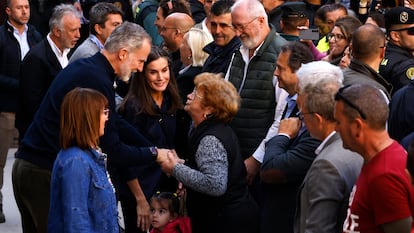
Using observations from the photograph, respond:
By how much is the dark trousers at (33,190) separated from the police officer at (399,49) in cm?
277

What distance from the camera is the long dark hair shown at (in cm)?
707

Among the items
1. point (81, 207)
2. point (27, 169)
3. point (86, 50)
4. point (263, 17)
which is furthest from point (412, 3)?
point (81, 207)

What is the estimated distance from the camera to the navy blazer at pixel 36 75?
27.3 ft

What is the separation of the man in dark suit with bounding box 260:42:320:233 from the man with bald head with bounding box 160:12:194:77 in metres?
2.72

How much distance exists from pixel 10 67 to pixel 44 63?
157 cm

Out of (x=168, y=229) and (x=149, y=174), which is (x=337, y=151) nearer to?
(x=168, y=229)

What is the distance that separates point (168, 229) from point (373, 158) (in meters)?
2.69

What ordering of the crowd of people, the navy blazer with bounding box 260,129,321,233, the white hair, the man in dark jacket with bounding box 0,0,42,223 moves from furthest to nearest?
the man in dark jacket with bounding box 0,0,42,223 < the navy blazer with bounding box 260,129,321,233 < the white hair < the crowd of people

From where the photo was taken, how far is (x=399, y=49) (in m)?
7.48

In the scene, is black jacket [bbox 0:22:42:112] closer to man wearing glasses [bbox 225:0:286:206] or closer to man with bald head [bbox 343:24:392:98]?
man wearing glasses [bbox 225:0:286:206]

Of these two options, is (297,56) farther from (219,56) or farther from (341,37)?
(341,37)

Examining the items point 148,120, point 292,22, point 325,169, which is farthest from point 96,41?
point 325,169

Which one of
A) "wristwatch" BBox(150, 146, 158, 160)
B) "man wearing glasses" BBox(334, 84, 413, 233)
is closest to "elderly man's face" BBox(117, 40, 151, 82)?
"wristwatch" BBox(150, 146, 158, 160)

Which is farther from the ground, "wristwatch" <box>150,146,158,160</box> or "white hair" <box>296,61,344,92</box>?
"white hair" <box>296,61,344,92</box>
